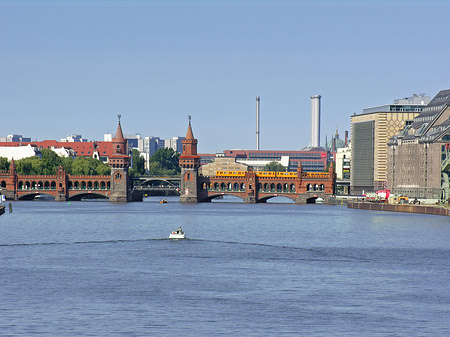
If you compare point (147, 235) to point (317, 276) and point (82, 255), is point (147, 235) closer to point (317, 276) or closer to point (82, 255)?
point (82, 255)

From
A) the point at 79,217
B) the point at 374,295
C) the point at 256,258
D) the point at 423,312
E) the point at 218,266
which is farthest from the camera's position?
the point at 79,217

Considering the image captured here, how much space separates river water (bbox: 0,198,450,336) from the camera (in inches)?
Result: 2270

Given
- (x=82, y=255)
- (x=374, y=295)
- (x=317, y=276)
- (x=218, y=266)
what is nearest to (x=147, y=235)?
(x=82, y=255)

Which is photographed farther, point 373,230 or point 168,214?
point 168,214

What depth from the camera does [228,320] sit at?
5891 centimetres

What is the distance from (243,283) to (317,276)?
23.8 ft

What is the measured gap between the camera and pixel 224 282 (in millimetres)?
73188

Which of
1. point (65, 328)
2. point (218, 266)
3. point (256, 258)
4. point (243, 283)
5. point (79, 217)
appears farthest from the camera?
point (79, 217)

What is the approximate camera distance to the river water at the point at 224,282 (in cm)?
5766

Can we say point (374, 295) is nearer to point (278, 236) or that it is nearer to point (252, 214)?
point (278, 236)

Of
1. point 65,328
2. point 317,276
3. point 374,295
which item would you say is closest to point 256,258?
point 317,276

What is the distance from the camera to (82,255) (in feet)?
301

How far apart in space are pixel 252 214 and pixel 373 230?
50.2 m

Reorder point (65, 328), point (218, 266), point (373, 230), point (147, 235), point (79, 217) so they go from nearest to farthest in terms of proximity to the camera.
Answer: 1. point (65, 328)
2. point (218, 266)
3. point (147, 235)
4. point (373, 230)
5. point (79, 217)
